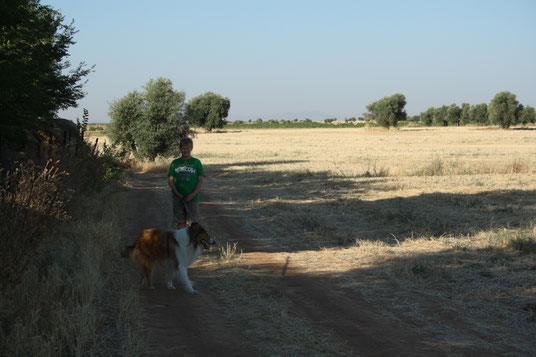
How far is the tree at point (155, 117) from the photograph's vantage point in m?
29.0

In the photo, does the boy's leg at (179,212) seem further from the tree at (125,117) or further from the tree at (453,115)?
the tree at (453,115)

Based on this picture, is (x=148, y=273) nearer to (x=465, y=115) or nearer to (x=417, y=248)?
(x=417, y=248)

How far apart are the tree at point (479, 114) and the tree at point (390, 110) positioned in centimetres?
3215

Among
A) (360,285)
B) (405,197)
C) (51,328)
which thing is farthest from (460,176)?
(51,328)

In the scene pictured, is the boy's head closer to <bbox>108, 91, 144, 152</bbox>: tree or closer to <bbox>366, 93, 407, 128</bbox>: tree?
<bbox>108, 91, 144, 152</bbox>: tree

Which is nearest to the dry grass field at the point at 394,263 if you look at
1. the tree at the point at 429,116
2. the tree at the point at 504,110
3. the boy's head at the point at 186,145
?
the boy's head at the point at 186,145

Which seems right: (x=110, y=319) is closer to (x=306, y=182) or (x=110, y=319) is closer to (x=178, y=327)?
(x=178, y=327)

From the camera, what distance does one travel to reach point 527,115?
99500 mm

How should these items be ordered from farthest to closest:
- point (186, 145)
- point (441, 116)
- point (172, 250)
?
point (441, 116) < point (186, 145) < point (172, 250)

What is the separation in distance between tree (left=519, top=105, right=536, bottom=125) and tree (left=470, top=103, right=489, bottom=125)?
16502 mm

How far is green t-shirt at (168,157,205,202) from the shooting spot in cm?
816

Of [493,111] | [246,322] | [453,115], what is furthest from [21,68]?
[453,115]

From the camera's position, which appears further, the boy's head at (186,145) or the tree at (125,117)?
the tree at (125,117)

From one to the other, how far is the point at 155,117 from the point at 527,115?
91.3 m
